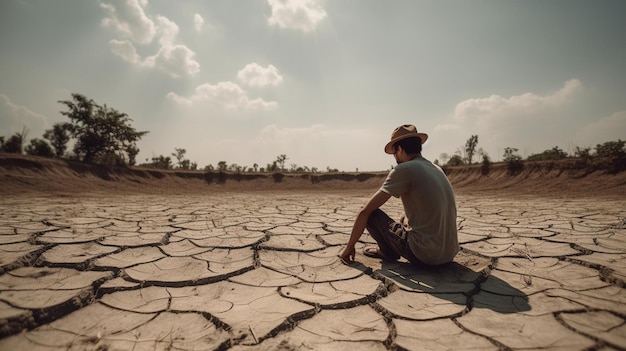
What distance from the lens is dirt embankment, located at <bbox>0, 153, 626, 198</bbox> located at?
7.66 meters

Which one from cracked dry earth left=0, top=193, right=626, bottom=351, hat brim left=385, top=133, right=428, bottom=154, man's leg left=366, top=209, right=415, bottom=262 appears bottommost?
cracked dry earth left=0, top=193, right=626, bottom=351

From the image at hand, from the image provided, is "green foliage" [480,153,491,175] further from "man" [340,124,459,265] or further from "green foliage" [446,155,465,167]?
"man" [340,124,459,265]

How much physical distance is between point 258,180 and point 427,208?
41.3ft

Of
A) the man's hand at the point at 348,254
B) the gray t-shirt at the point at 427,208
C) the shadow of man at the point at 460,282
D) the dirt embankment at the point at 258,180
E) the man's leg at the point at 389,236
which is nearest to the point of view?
the shadow of man at the point at 460,282

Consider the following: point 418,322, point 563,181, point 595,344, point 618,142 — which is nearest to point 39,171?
point 418,322

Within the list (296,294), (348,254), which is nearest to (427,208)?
(348,254)

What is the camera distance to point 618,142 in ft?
27.3

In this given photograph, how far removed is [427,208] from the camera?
1.71m

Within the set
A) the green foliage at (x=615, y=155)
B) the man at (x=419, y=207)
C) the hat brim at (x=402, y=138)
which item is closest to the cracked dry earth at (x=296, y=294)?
the man at (x=419, y=207)

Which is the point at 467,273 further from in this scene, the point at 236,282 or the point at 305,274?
the point at 236,282

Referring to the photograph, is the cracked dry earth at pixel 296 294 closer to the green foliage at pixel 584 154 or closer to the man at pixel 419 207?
the man at pixel 419 207

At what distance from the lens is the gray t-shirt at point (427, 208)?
1695 mm

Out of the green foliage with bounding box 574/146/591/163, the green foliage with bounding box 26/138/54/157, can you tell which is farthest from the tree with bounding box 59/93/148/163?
the green foliage with bounding box 574/146/591/163

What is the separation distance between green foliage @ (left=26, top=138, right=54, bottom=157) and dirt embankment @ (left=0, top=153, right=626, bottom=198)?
2.68m
